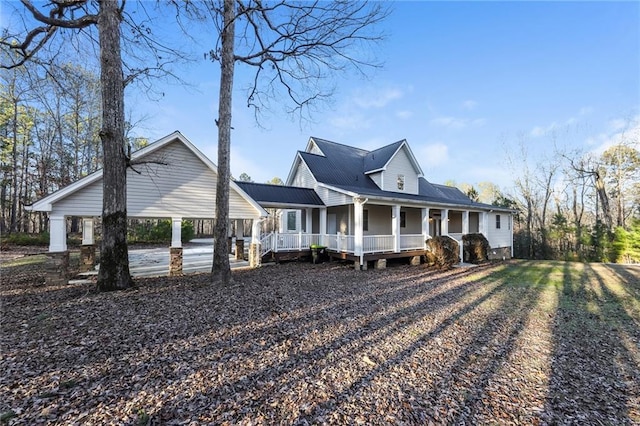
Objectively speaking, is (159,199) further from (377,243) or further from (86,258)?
(377,243)

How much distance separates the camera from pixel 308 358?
3682 millimetres

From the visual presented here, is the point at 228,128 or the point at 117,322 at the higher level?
the point at 228,128

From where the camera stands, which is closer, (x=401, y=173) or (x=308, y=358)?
(x=308, y=358)

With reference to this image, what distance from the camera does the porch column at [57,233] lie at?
7.66 m

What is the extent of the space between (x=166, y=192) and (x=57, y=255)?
3377 mm

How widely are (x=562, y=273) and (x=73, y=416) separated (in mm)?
16076

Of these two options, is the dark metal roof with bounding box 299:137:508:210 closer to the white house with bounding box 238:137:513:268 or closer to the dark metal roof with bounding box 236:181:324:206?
the white house with bounding box 238:137:513:268

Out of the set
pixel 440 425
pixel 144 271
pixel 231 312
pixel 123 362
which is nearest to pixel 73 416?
pixel 123 362

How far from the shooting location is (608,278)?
10688 mm

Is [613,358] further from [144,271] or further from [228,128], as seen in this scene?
[144,271]

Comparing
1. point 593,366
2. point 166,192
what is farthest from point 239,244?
point 593,366

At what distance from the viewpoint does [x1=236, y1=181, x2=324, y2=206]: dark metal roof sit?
41.7 feet

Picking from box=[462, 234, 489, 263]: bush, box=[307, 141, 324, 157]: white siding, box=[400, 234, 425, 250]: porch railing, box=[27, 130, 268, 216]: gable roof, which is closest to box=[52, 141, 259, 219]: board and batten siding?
box=[27, 130, 268, 216]: gable roof

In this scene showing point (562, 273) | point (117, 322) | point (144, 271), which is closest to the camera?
point (117, 322)
